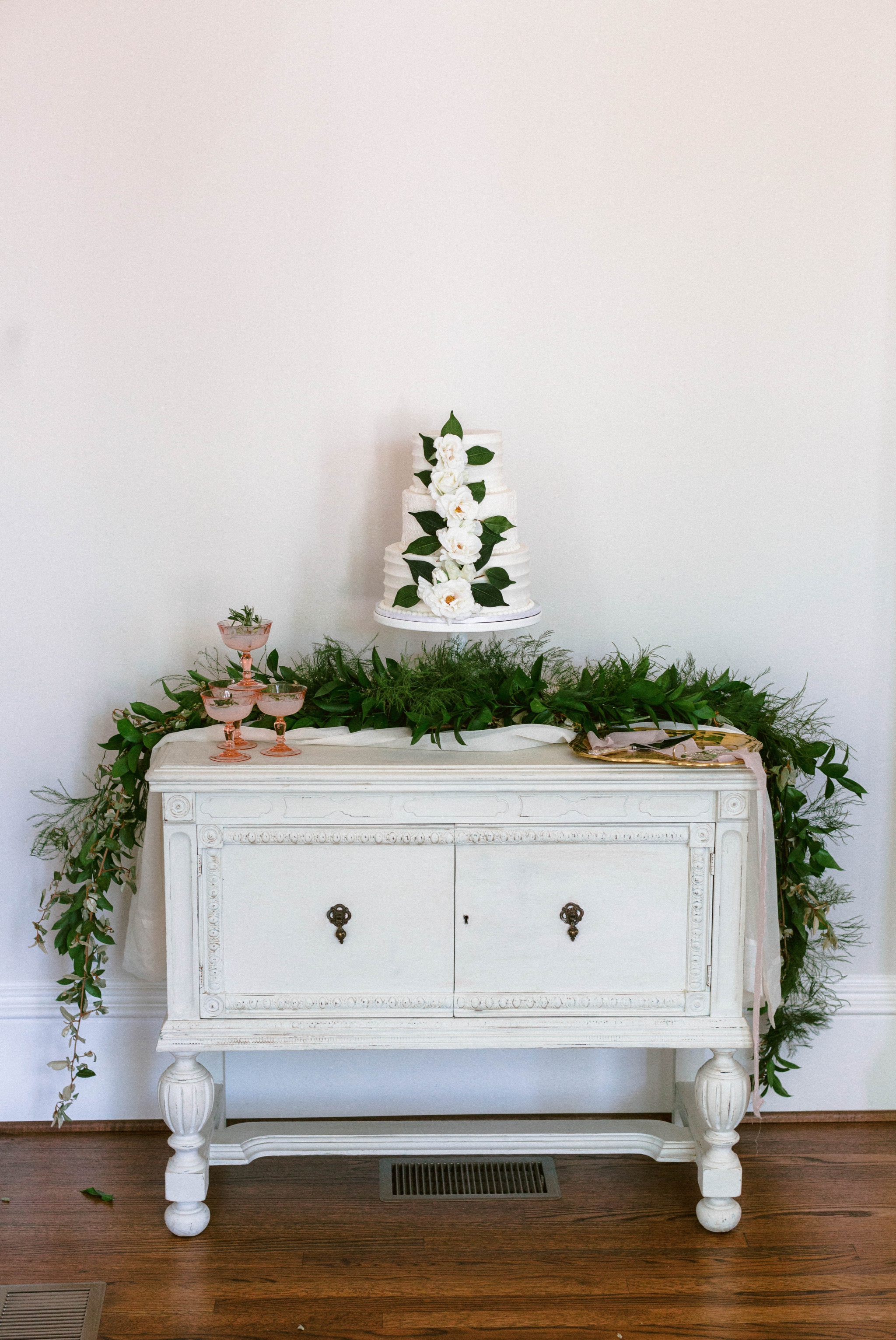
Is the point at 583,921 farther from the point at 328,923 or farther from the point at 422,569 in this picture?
the point at 422,569

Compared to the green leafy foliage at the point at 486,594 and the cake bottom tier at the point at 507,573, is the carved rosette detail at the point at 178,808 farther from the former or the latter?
the green leafy foliage at the point at 486,594

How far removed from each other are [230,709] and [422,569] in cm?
45

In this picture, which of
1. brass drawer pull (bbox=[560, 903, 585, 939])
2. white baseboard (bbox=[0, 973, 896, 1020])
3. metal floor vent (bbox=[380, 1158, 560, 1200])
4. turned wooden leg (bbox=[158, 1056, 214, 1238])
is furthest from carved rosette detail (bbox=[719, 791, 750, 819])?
white baseboard (bbox=[0, 973, 896, 1020])

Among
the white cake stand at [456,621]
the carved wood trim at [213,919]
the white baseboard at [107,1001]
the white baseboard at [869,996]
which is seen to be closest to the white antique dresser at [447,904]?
the carved wood trim at [213,919]

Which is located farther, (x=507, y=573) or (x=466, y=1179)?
(x=466, y=1179)

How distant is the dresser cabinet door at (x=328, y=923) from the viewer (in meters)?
2.16

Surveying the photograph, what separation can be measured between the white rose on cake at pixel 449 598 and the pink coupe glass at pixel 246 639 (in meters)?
0.32

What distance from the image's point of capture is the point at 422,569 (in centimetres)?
224

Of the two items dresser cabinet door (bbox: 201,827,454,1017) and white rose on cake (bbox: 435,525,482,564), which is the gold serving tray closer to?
dresser cabinet door (bbox: 201,827,454,1017)

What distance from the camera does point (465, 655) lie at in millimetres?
2393

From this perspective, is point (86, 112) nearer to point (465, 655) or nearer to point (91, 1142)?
point (465, 655)

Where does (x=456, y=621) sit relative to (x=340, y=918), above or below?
above

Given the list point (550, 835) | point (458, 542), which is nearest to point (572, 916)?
point (550, 835)

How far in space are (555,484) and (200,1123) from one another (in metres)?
1.51
